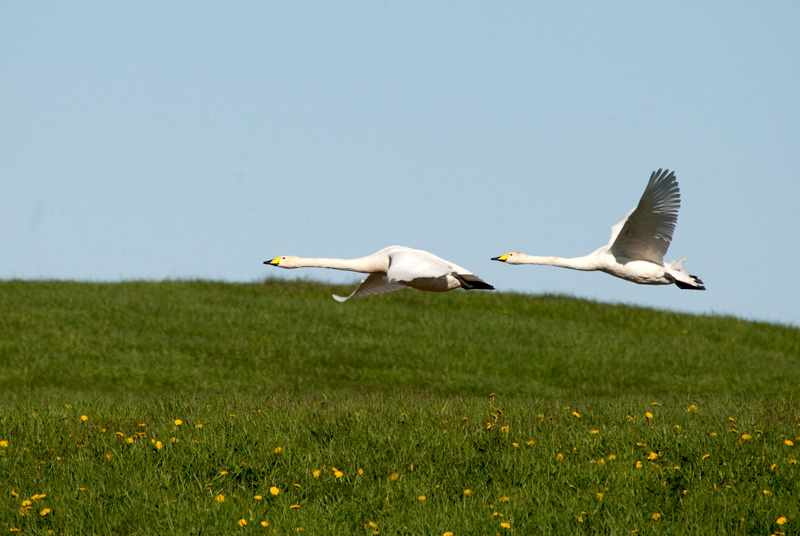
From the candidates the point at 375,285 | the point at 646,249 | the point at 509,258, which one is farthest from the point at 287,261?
the point at 646,249

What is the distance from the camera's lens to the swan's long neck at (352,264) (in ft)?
30.9

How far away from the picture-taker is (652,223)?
1052cm

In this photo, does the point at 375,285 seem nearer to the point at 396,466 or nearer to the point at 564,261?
the point at 564,261

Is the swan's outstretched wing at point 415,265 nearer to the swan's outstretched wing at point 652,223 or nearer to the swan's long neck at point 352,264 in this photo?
the swan's long neck at point 352,264

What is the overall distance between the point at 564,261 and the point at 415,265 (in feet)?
8.24

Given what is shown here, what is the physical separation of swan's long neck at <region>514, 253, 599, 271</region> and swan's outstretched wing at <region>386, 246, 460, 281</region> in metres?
1.38

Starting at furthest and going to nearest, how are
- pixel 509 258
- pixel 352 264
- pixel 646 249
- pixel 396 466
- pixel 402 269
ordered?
1. pixel 646 249
2. pixel 509 258
3. pixel 352 264
4. pixel 402 269
5. pixel 396 466

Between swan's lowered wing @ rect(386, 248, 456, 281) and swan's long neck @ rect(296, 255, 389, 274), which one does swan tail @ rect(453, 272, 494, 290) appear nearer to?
swan's lowered wing @ rect(386, 248, 456, 281)

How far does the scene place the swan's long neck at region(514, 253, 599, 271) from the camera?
1008cm

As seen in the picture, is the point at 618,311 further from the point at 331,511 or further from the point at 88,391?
the point at 331,511

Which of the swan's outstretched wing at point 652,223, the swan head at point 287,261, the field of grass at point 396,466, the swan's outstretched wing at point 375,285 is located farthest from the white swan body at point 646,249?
the swan head at point 287,261

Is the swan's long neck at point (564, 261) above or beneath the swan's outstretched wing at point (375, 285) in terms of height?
above

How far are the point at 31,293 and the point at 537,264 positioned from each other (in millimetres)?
19271

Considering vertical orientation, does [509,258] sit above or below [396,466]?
above
